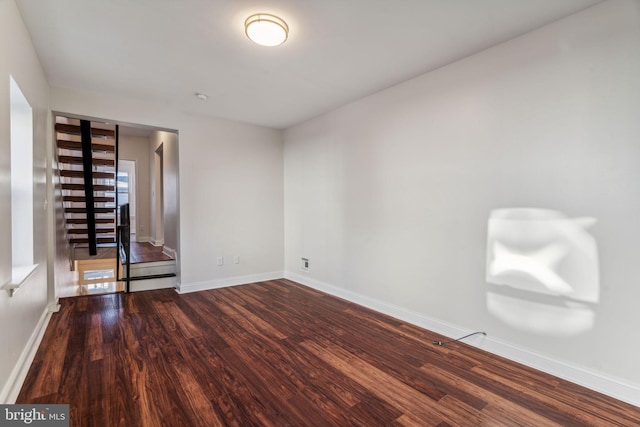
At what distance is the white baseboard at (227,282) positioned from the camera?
403 centimetres

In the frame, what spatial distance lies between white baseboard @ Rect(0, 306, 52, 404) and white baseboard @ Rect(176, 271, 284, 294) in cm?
149

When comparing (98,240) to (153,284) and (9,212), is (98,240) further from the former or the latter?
(9,212)

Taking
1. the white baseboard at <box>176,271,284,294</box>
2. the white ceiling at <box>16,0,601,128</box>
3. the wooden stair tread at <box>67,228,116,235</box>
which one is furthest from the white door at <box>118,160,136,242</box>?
the white ceiling at <box>16,0,601,128</box>

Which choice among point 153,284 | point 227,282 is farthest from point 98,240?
point 227,282

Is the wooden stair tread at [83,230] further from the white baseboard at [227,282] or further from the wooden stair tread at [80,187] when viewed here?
the white baseboard at [227,282]

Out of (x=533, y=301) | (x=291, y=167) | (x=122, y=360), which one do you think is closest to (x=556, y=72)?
(x=533, y=301)

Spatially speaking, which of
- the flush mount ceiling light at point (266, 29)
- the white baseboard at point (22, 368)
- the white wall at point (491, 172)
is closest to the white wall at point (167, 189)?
the white baseboard at point (22, 368)

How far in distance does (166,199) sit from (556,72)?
232 inches

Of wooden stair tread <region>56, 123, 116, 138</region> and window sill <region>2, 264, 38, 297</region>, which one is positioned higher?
wooden stair tread <region>56, 123, 116, 138</region>

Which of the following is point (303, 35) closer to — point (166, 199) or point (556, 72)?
point (556, 72)

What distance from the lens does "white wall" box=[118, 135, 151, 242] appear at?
7.26 m

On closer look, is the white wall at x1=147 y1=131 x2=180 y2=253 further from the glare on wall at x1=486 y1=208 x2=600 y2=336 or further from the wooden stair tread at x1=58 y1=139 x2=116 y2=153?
the glare on wall at x1=486 y1=208 x2=600 y2=336

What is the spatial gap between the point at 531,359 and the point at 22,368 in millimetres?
3563

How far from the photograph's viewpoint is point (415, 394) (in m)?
1.83
